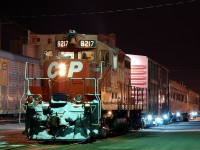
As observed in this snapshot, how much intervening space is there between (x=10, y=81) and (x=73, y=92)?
1310 cm

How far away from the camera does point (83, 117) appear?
1719 cm

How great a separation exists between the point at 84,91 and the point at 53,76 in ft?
4.52

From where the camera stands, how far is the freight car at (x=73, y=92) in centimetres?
1711

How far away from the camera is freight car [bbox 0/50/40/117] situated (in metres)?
29.1

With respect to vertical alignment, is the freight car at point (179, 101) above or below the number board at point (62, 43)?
below

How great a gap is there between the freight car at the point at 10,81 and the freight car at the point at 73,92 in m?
9.84

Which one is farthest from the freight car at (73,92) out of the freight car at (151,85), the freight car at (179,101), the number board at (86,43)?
the freight car at (179,101)

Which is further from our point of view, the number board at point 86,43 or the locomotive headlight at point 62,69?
the number board at point 86,43

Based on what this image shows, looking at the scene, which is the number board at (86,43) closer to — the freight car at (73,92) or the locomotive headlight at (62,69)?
the freight car at (73,92)

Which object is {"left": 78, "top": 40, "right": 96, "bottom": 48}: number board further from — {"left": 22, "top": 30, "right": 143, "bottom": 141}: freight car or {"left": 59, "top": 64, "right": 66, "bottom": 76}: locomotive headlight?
{"left": 59, "top": 64, "right": 66, "bottom": 76}: locomotive headlight

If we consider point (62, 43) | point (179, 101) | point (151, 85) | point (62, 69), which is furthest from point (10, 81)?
point (179, 101)

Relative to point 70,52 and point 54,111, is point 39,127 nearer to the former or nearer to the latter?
point 54,111

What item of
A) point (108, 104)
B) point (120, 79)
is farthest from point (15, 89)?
point (108, 104)

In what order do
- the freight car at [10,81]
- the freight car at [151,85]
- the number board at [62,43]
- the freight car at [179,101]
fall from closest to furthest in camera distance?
1. the number board at [62,43]
2. the freight car at [10,81]
3. the freight car at [151,85]
4. the freight car at [179,101]
